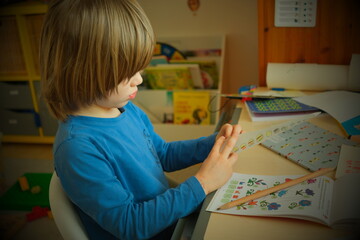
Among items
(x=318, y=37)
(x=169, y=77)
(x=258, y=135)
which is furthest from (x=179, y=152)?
(x=169, y=77)

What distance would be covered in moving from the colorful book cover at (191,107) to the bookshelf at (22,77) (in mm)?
1023

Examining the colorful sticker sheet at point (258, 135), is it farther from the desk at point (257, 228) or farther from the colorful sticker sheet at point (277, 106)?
the desk at point (257, 228)

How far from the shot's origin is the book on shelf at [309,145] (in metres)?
0.63

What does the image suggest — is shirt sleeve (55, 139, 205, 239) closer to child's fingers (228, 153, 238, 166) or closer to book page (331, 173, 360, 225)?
child's fingers (228, 153, 238, 166)

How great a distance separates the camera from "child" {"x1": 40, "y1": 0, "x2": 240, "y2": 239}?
1.77 ft

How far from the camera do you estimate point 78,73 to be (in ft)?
1.83

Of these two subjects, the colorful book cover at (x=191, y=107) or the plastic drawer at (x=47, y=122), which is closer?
the colorful book cover at (x=191, y=107)

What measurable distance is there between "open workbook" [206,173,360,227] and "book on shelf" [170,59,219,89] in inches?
45.2

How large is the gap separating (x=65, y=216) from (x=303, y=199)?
1.36ft

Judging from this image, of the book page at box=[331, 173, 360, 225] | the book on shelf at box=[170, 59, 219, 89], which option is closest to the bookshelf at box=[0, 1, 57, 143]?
the book on shelf at box=[170, 59, 219, 89]

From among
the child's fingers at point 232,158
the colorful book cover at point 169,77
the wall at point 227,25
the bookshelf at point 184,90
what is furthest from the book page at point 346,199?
the wall at point 227,25

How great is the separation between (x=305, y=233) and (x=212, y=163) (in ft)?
0.72

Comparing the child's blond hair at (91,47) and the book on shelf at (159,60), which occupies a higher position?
the child's blond hair at (91,47)

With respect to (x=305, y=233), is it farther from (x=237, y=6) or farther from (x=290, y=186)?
(x=237, y=6)
